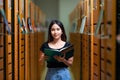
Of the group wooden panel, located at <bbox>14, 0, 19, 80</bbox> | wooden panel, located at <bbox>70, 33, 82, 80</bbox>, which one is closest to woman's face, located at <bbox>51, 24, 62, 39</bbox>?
wooden panel, located at <bbox>14, 0, 19, 80</bbox>

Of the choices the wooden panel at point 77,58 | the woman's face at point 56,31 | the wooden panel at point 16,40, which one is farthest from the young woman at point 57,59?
the wooden panel at point 77,58

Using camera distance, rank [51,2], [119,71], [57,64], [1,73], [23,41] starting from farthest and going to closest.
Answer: [51,2]
[23,41]
[57,64]
[1,73]
[119,71]

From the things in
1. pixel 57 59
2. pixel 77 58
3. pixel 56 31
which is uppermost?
pixel 56 31

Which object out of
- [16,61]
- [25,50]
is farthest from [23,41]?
[16,61]

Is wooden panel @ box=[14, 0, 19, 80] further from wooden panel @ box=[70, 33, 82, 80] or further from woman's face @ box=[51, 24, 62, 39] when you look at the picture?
wooden panel @ box=[70, 33, 82, 80]

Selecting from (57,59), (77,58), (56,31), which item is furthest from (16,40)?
(77,58)

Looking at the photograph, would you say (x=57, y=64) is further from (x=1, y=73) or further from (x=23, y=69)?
(x=23, y=69)

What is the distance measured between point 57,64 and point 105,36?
1.18 meters

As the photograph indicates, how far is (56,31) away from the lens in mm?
3320

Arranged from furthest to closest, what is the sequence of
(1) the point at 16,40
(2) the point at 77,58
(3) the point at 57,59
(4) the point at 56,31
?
(2) the point at 77,58
(1) the point at 16,40
(4) the point at 56,31
(3) the point at 57,59

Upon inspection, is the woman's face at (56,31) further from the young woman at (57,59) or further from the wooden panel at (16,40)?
the wooden panel at (16,40)

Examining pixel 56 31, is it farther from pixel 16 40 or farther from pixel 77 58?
pixel 77 58

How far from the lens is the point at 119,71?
178cm

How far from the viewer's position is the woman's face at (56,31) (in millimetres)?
3294
